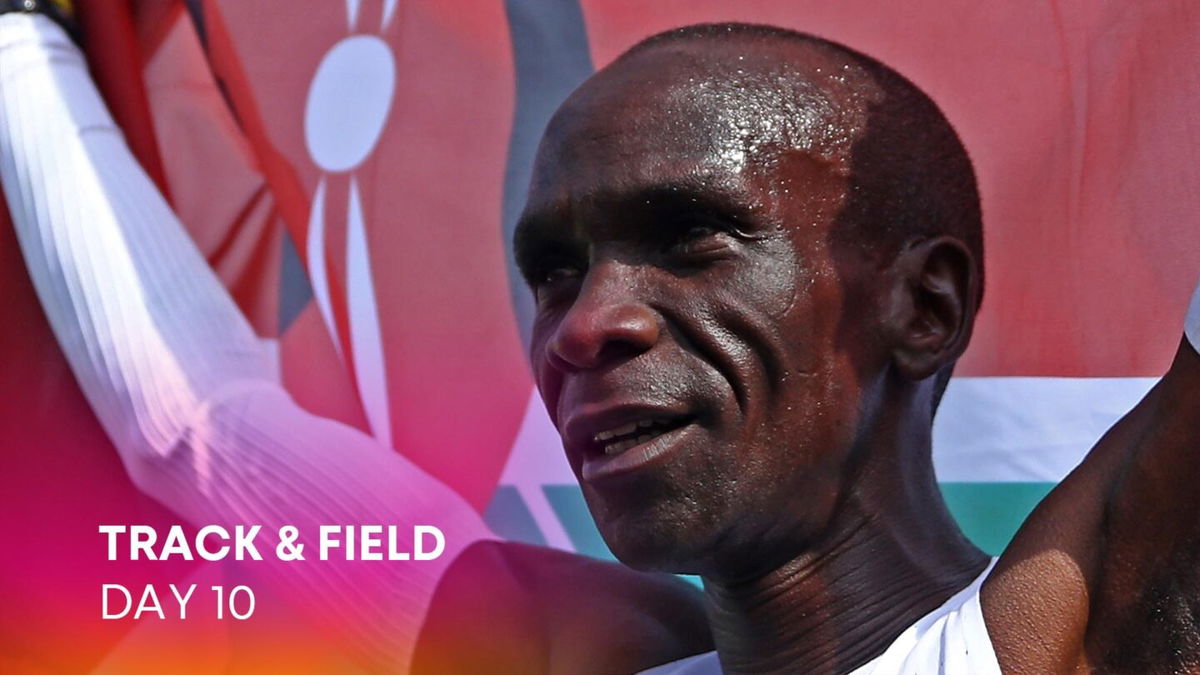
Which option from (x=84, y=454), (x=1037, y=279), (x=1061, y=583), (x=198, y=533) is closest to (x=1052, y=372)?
(x=1037, y=279)

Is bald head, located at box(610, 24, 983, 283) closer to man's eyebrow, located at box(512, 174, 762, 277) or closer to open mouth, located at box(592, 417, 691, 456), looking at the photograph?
man's eyebrow, located at box(512, 174, 762, 277)

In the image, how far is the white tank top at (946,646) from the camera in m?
1.42

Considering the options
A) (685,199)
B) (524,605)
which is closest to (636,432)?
(685,199)

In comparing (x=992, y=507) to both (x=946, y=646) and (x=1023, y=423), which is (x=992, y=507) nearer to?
(x=1023, y=423)

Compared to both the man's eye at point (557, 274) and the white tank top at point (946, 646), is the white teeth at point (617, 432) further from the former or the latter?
the white tank top at point (946, 646)

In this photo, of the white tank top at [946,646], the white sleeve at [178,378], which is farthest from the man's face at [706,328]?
the white sleeve at [178,378]

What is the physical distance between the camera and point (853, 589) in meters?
1.66

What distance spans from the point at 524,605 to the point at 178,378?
0.57 metres

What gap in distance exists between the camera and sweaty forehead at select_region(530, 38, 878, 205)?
162 centimetres

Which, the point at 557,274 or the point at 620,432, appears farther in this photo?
the point at 557,274

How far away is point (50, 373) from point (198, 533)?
31 centimetres

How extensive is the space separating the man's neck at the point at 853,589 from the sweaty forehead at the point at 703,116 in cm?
35

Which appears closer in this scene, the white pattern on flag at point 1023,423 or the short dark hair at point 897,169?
the short dark hair at point 897,169

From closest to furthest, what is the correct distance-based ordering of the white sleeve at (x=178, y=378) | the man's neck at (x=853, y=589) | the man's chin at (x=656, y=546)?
the man's chin at (x=656, y=546) < the man's neck at (x=853, y=589) < the white sleeve at (x=178, y=378)
